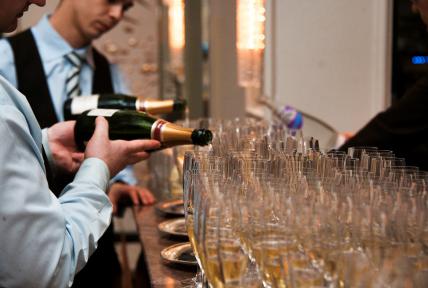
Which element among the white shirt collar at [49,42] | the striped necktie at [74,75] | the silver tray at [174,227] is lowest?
the silver tray at [174,227]

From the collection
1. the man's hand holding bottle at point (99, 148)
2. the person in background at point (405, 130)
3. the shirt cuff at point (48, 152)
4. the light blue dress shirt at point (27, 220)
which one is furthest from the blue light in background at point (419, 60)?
the light blue dress shirt at point (27, 220)

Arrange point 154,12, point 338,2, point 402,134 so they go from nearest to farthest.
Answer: point 402,134, point 338,2, point 154,12

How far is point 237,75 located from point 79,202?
2746 mm

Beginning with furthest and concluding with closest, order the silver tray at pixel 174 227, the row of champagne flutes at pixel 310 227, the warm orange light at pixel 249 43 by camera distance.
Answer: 1. the warm orange light at pixel 249 43
2. the silver tray at pixel 174 227
3. the row of champagne flutes at pixel 310 227

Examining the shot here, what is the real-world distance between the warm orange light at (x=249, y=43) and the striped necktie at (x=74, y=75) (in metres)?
1.04

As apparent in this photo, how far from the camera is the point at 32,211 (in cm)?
128

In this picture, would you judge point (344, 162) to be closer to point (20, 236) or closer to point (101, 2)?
point (20, 236)

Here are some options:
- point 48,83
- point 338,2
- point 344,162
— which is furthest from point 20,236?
point 338,2

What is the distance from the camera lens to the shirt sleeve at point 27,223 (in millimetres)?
1273

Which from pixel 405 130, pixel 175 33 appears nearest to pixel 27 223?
pixel 405 130

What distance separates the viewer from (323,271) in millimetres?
1134

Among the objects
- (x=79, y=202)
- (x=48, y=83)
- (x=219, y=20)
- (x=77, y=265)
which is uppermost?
(x=219, y=20)

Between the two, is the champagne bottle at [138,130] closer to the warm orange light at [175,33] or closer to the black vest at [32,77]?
the black vest at [32,77]

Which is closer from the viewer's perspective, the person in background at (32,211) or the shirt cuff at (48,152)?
the person in background at (32,211)
